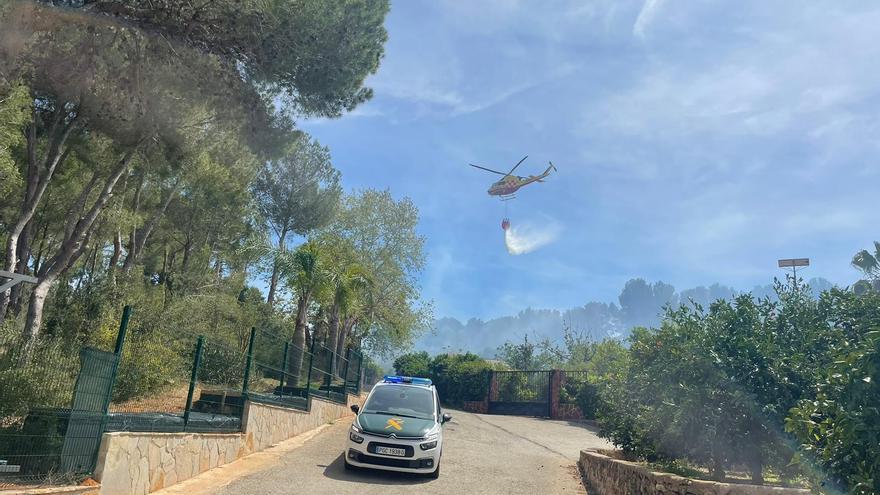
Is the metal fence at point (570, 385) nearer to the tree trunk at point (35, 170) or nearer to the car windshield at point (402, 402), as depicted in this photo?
the car windshield at point (402, 402)

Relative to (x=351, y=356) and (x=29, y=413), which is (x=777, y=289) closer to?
(x=29, y=413)

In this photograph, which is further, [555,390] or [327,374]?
[555,390]

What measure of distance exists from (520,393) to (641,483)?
73.3 ft

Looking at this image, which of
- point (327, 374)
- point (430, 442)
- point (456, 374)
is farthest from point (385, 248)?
point (430, 442)

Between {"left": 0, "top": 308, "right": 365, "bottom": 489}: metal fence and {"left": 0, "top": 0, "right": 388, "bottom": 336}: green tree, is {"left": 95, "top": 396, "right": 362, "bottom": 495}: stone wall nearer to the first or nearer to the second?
{"left": 0, "top": 308, "right": 365, "bottom": 489}: metal fence

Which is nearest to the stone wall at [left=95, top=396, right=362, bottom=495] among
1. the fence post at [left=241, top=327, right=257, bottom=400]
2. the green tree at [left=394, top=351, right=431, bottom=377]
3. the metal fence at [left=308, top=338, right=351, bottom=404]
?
the fence post at [left=241, top=327, right=257, bottom=400]

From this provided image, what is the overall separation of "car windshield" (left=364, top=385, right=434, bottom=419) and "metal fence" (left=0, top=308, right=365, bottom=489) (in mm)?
2393

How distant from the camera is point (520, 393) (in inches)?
1170

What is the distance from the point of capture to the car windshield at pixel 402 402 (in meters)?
10.7

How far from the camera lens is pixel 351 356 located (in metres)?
22.5

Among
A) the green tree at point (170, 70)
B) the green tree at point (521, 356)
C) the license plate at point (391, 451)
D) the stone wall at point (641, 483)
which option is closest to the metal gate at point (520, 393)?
the green tree at point (521, 356)

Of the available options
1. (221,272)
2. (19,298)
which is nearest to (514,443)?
(19,298)

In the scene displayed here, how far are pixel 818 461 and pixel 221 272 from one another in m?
38.8

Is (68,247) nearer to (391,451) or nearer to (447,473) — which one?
(391,451)
